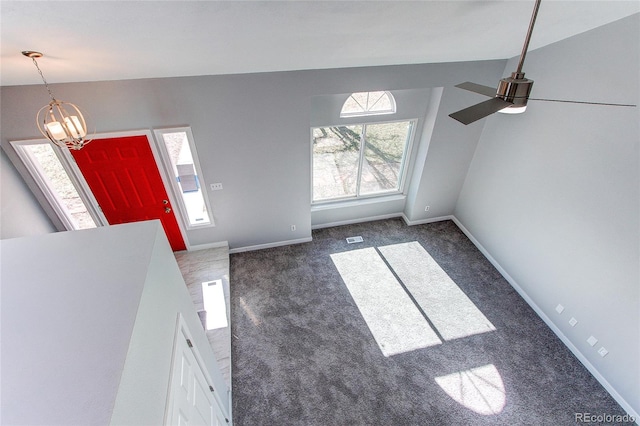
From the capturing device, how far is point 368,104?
4.02 metres

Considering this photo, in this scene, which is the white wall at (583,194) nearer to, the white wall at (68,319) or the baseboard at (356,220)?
the baseboard at (356,220)

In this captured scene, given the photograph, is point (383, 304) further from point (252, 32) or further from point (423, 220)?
point (252, 32)

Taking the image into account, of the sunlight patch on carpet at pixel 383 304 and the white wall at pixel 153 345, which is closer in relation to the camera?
the white wall at pixel 153 345

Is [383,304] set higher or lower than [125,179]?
lower

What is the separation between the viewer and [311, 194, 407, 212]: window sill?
4773 mm

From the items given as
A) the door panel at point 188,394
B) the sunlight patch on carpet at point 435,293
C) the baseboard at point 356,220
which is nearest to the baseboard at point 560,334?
the sunlight patch on carpet at point 435,293

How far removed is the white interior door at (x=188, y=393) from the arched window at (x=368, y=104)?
3339mm

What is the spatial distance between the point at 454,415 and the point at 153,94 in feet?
14.6

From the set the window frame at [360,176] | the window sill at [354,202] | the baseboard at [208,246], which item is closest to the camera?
the window frame at [360,176]

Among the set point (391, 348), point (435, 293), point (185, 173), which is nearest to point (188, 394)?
point (391, 348)

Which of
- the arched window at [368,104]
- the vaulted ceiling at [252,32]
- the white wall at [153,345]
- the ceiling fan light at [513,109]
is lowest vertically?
the white wall at [153,345]

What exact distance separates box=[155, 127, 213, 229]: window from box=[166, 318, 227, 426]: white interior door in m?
2.40

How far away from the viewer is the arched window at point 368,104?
394 cm

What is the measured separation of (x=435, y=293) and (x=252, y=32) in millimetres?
3649
